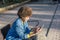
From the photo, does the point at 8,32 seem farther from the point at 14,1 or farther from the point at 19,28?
the point at 14,1

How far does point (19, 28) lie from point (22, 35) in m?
0.13

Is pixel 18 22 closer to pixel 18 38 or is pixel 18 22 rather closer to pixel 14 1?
pixel 18 38

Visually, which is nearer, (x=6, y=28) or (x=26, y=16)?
(x=26, y=16)

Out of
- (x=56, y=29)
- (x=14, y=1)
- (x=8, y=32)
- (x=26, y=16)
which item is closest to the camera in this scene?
(x=26, y=16)

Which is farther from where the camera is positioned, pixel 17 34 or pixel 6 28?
pixel 6 28

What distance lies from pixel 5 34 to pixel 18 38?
18.9 inches

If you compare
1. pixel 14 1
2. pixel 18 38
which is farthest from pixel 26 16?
pixel 14 1

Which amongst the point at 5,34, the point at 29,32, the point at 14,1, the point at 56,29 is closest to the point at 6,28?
the point at 5,34

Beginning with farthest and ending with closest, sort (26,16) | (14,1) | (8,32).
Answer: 1. (14,1)
2. (8,32)
3. (26,16)

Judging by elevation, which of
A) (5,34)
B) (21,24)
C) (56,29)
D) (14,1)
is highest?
(21,24)

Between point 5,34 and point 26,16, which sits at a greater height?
point 26,16

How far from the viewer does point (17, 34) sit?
4273mm

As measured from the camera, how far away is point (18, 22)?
4277 mm

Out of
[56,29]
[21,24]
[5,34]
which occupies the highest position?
[21,24]
